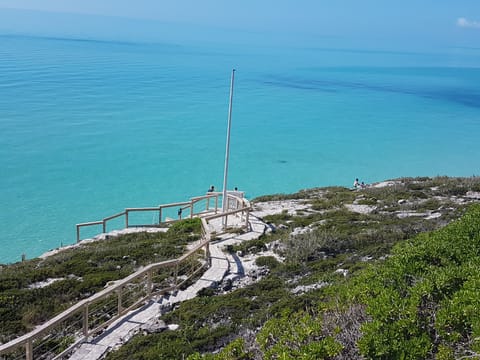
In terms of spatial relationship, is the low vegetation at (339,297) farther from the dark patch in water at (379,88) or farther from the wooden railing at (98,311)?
the dark patch in water at (379,88)

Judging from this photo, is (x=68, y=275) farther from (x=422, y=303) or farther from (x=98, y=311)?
(x=422, y=303)

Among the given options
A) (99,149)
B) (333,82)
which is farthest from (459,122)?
(99,149)

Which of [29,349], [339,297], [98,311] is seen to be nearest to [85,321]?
[29,349]

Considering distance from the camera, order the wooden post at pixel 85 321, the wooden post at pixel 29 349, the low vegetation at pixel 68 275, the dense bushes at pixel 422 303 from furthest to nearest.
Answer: the low vegetation at pixel 68 275, the wooden post at pixel 85 321, the wooden post at pixel 29 349, the dense bushes at pixel 422 303

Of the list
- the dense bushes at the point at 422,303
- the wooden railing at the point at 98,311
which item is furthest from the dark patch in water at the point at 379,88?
the dense bushes at the point at 422,303

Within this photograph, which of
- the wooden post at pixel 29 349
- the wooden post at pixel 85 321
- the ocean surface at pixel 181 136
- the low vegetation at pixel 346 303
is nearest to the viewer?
the low vegetation at pixel 346 303

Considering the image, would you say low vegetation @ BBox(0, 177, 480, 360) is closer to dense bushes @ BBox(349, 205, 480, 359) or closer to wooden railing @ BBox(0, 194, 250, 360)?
dense bushes @ BBox(349, 205, 480, 359)
